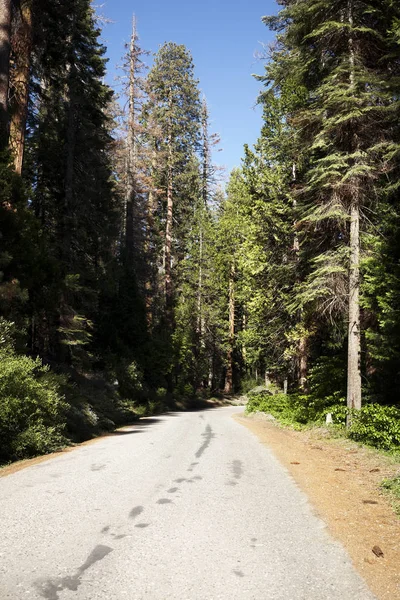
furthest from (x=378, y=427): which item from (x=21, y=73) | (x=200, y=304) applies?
(x=200, y=304)

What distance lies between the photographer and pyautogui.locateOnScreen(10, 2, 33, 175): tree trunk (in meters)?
12.5

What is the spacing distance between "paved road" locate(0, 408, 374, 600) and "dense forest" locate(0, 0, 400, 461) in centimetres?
329

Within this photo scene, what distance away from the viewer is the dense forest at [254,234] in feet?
35.2

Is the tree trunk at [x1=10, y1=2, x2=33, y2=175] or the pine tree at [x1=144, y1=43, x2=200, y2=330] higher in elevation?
the pine tree at [x1=144, y1=43, x2=200, y2=330]

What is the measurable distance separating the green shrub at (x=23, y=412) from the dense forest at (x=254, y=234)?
1.8 inches

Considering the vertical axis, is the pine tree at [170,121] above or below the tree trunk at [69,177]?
above

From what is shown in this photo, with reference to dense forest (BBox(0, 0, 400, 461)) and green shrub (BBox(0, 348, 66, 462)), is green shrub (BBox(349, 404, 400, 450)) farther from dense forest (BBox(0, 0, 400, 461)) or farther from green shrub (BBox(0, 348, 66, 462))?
green shrub (BBox(0, 348, 66, 462))

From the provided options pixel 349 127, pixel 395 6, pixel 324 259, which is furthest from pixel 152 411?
pixel 395 6

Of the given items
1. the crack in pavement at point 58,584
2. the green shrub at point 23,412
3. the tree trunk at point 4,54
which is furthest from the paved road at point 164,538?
the tree trunk at point 4,54

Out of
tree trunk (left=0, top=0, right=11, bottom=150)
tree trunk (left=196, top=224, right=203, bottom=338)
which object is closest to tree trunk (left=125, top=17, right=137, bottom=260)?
tree trunk (left=196, top=224, right=203, bottom=338)

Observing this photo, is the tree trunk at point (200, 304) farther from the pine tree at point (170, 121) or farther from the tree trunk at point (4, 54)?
the tree trunk at point (4, 54)

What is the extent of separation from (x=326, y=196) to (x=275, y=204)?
5577mm

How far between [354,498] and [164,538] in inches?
130

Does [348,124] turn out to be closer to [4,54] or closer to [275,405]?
[4,54]
